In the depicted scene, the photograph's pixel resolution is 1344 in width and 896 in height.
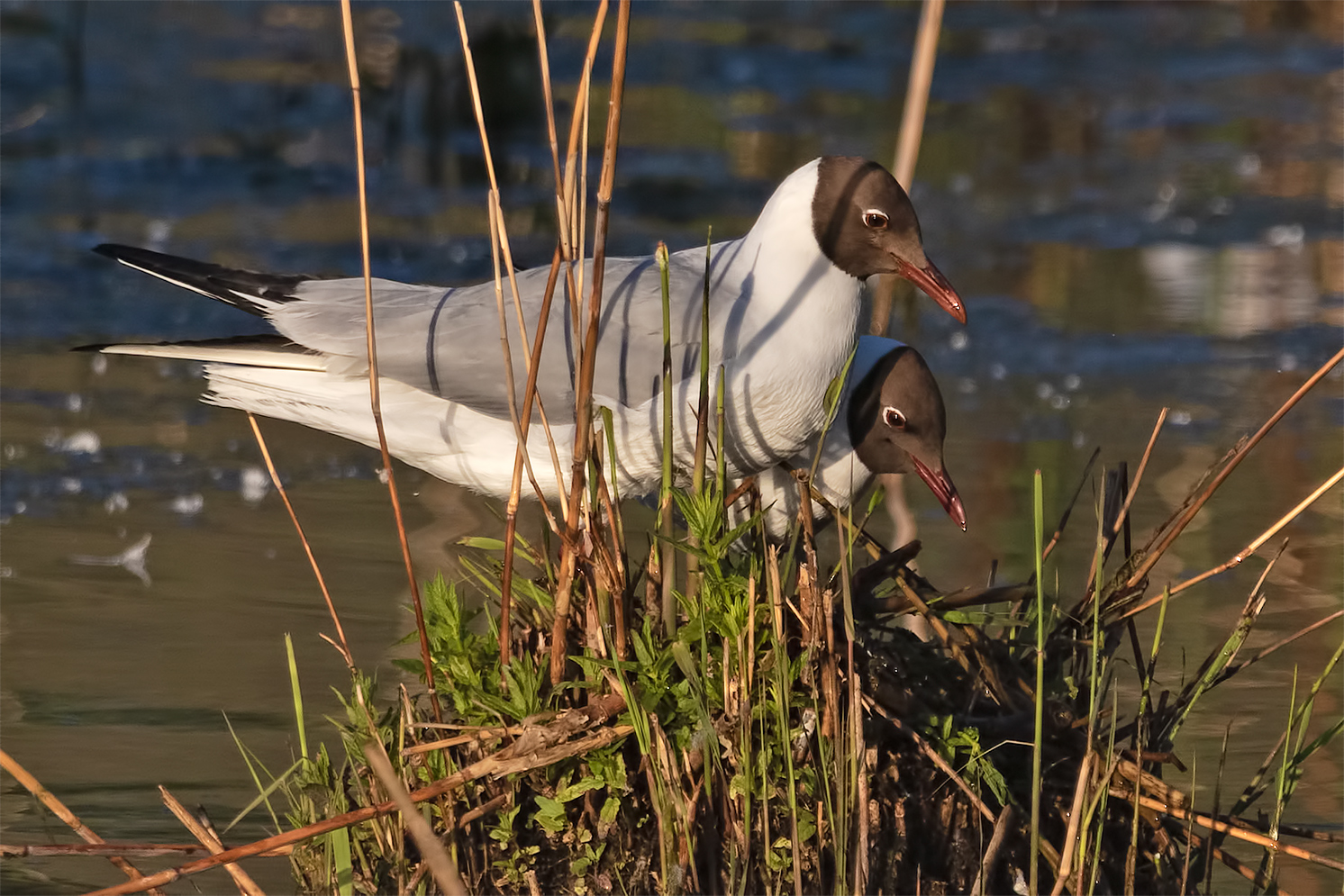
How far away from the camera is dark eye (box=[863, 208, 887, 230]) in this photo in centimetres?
358

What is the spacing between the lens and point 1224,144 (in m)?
10.9

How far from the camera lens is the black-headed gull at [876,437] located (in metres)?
3.91

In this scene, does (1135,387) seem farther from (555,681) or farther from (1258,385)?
(555,681)

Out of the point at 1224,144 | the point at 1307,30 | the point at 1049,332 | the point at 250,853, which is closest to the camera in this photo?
the point at 250,853

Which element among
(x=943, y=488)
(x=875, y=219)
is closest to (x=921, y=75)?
(x=875, y=219)

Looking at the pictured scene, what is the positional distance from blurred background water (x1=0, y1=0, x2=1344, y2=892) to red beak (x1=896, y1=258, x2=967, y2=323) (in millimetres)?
1041

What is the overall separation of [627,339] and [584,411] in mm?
694

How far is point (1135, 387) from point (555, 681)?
4251 millimetres

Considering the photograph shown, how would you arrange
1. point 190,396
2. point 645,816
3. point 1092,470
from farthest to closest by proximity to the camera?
1. point 190,396
2. point 1092,470
3. point 645,816

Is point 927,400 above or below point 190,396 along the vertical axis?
above

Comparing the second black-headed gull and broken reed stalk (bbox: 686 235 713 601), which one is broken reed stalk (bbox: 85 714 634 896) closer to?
broken reed stalk (bbox: 686 235 713 601)

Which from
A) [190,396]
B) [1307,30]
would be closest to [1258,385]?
[190,396]

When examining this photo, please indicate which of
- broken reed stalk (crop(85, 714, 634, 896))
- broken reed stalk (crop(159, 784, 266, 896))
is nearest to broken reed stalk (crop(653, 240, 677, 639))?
broken reed stalk (crop(85, 714, 634, 896))

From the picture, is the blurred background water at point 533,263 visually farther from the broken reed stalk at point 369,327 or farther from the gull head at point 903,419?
the gull head at point 903,419
